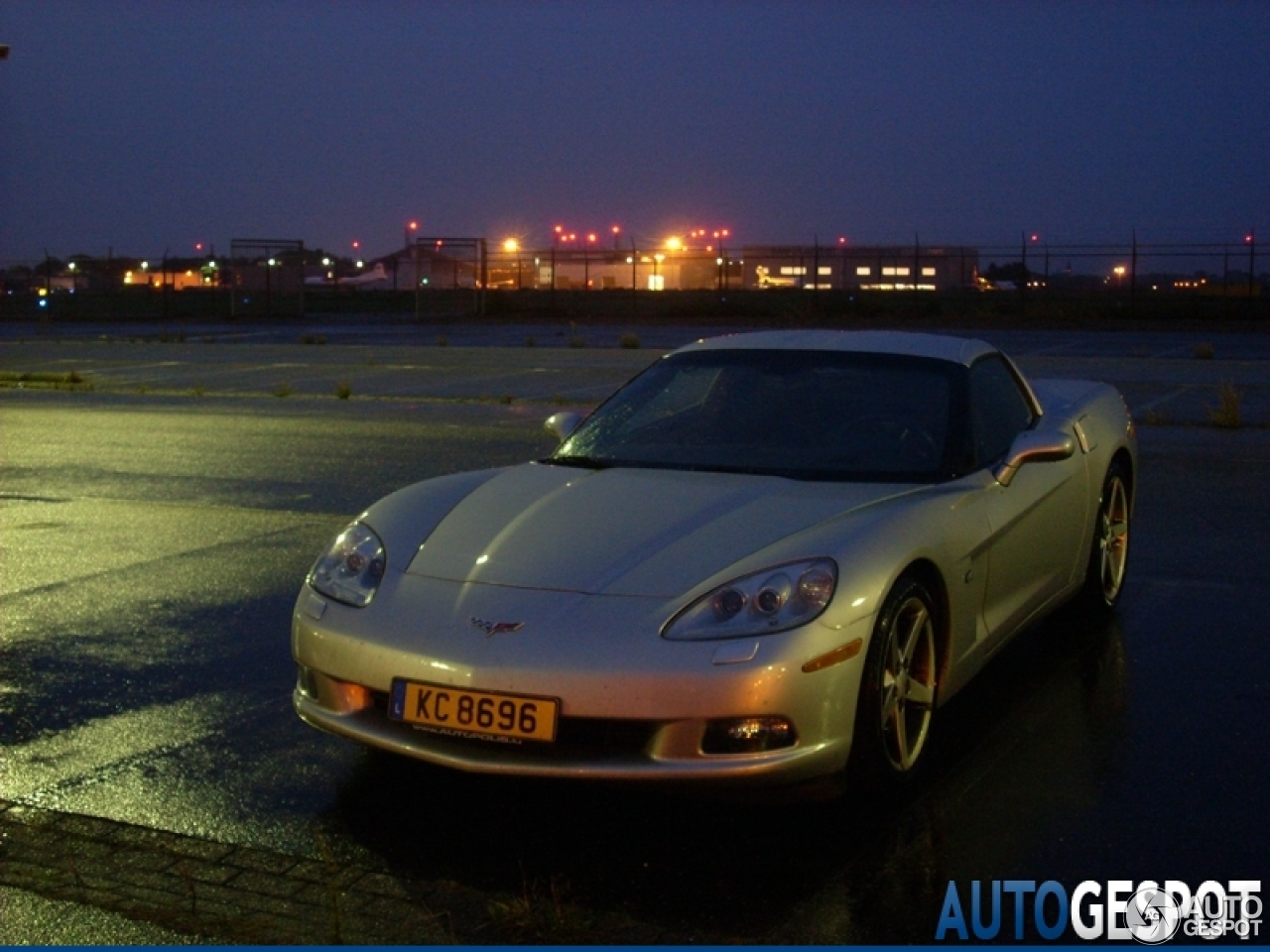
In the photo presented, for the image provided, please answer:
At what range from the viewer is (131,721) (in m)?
5.39

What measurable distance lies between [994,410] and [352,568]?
2.56m

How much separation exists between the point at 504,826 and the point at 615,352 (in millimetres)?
22416

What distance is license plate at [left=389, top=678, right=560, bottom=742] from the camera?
13.5 feet

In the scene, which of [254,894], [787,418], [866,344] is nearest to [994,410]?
[866,344]

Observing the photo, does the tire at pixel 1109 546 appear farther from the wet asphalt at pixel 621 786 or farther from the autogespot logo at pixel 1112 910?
the autogespot logo at pixel 1112 910

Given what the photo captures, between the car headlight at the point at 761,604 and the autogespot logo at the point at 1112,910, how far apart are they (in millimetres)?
798

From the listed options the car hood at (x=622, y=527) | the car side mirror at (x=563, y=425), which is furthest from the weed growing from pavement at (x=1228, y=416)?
the car hood at (x=622, y=527)

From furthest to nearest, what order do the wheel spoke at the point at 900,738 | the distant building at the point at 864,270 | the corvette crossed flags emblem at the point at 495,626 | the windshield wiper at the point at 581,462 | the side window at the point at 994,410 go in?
the distant building at the point at 864,270 < the side window at the point at 994,410 < the windshield wiper at the point at 581,462 < the wheel spoke at the point at 900,738 < the corvette crossed flags emblem at the point at 495,626

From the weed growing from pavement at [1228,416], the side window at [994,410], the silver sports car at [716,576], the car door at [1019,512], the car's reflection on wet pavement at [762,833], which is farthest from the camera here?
the weed growing from pavement at [1228,416]

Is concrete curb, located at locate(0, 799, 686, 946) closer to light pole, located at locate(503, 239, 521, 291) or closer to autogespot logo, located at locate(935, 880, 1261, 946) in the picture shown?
autogespot logo, located at locate(935, 880, 1261, 946)

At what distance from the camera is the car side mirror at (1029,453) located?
541 centimetres

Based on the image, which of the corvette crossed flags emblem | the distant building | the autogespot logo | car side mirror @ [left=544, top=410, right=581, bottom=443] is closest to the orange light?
the autogespot logo

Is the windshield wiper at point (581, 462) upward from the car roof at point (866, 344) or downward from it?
downward

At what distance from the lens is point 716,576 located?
4.36 meters
